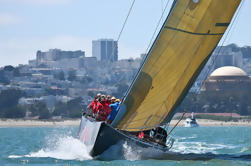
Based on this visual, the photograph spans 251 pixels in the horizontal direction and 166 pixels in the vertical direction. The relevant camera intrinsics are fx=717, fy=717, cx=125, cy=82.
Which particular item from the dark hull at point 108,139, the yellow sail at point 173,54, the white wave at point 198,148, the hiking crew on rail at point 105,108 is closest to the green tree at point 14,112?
the white wave at point 198,148

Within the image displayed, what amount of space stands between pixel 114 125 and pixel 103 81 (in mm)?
137033

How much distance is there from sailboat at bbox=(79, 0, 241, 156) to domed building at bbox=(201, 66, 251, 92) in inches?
3633

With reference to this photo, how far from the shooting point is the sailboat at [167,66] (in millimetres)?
17312

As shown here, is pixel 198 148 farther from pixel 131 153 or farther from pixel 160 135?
pixel 131 153

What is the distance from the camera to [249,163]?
58.5 feet

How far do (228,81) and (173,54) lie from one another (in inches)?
3704

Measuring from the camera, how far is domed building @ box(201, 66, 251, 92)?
109812mm

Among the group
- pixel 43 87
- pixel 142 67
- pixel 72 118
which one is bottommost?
pixel 142 67

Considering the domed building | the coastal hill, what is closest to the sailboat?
the coastal hill

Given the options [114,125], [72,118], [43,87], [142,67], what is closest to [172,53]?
[142,67]

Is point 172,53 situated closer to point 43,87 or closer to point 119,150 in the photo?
point 119,150

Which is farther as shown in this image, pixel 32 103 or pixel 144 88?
pixel 32 103

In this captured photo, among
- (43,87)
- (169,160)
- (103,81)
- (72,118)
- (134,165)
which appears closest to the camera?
(134,165)

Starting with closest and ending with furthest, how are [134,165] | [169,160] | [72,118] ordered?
[134,165]
[169,160]
[72,118]
